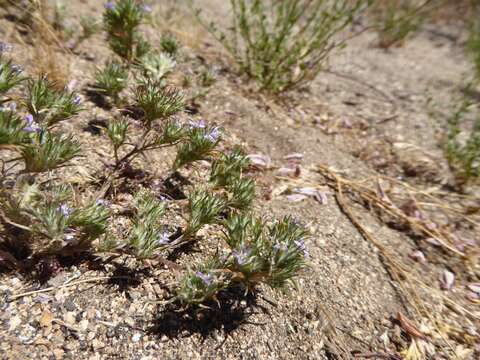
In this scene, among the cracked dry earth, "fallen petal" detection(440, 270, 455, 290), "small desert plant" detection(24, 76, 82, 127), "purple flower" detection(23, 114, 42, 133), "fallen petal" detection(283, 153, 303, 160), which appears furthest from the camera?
"fallen petal" detection(283, 153, 303, 160)

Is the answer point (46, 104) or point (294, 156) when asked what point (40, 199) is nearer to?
point (46, 104)

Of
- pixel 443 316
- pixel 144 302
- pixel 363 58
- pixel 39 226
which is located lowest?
pixel 443 316

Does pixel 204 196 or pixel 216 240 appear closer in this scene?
pixel 204 196

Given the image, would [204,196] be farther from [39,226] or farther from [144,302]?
[39,226]

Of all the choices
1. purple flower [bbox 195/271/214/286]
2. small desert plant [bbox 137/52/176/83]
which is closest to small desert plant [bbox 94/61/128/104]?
small desert plant [bbox 137/52/176/83]

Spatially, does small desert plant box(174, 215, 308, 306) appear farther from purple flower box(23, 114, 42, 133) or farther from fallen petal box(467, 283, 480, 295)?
fallen petal box(467, 283, 480, 295)

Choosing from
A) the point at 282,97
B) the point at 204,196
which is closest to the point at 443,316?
the point at 204,196

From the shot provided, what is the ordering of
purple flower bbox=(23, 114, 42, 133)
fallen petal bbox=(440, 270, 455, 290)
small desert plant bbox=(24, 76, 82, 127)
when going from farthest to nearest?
1. fallen petal bbox=(440, 270, 455, 290)
2. small desert plant bbox=(24, 76, 82, 127)
3. purple flower bbox=(23, 114, 42, 133)
